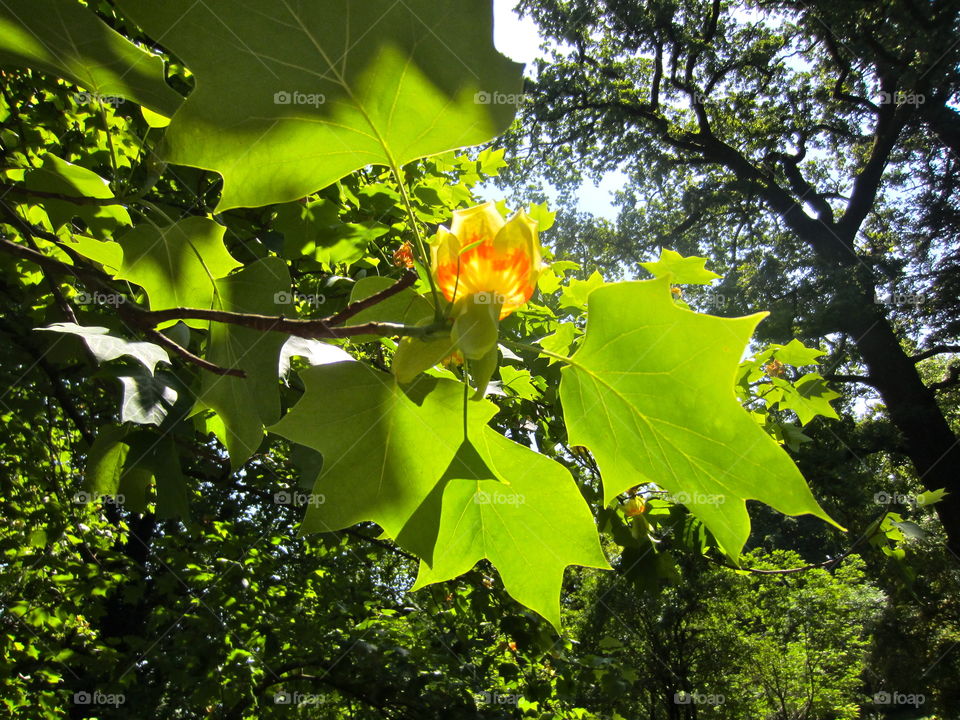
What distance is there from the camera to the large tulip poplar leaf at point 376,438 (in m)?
0.77

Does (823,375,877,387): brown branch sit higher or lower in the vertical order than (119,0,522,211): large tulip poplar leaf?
higher

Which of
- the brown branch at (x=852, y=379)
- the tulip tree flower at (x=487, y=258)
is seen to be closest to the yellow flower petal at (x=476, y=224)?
the tulip tree flower at (x=487, y=258)

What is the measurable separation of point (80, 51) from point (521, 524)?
84 cm

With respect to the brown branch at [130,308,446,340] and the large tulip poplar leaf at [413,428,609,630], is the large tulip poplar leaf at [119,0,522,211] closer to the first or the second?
the brown branch at [130,308,446,340]

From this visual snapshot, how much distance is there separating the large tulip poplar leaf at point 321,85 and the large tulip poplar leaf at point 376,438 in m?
0.25

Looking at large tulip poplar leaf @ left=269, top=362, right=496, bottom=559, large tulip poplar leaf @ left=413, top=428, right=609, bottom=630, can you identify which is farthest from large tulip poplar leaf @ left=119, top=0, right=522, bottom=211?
large tulip poplar leaf @ left=413, top=428, right=609, bottom=630

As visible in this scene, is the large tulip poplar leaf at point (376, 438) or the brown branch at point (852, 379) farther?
the brown branch at point (852, 379)

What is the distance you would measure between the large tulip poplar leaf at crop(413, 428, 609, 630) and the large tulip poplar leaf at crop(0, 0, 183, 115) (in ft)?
2.10

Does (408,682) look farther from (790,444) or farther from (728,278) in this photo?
(728,278)

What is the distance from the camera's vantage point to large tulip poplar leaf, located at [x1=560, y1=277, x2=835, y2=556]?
2.25ft

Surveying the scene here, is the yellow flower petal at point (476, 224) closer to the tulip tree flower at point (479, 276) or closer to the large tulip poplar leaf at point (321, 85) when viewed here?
the tulip tree flower at point (479, 276)

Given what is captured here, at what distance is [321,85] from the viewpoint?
2.19 ft

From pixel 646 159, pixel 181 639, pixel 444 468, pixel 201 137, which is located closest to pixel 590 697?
pixel 181 639

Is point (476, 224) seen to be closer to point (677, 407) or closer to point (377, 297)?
point (377, 297)
